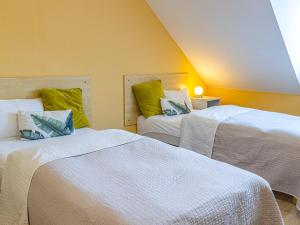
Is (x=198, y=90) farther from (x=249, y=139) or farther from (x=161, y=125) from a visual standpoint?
(x=249, y=139)

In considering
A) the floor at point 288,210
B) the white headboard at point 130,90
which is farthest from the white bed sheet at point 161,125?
the floor at point 288,210

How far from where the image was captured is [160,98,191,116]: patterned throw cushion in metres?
3.45

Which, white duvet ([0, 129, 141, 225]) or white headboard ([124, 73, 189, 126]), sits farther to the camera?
white headboard ([124, 73, 189, 126])

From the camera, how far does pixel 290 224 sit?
2199 mm

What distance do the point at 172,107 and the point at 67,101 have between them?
127 cm

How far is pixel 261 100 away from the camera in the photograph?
4.01 m

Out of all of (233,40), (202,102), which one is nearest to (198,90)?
(202,102)

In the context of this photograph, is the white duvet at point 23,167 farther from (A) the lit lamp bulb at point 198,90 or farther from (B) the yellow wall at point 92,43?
(A) the lit lamp bulb at point 198,90

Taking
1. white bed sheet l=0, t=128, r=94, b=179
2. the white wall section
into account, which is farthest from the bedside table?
white bed sheet l=0, t=128, r=94, b=179

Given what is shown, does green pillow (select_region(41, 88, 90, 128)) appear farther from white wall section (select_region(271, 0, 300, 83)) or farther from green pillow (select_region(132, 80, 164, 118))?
white wall section (select_region(271, 0, 300, 83))

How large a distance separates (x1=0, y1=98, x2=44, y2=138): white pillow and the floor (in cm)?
226

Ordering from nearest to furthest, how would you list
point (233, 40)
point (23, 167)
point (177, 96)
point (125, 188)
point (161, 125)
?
1. point (125, 188)
2. point (23, 167)
3. point (161, 125)
4. point (233, 40)
5. point (177, 96)

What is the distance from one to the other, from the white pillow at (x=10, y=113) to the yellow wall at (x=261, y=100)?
9.23 ft

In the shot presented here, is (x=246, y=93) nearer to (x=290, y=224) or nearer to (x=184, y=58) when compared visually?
(x=184, y=58)
